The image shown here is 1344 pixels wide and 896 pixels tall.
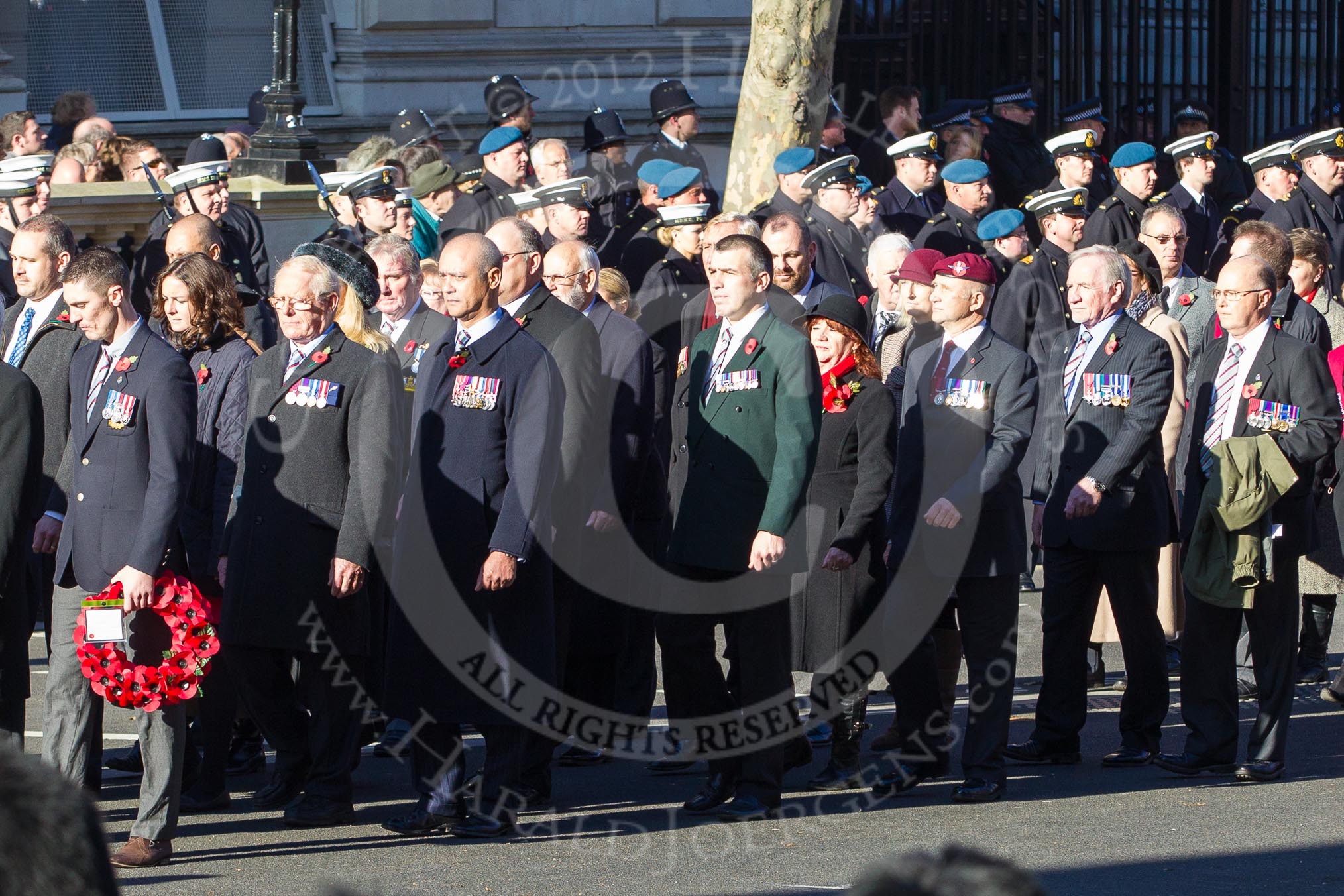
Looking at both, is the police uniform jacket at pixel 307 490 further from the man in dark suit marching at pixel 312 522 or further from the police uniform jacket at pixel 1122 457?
the police uniform jacket at pixel 1122 457

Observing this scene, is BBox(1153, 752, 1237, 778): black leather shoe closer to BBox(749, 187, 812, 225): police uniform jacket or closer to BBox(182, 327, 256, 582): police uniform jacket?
BBox(182, 327, 256, 582): police uniform jacket

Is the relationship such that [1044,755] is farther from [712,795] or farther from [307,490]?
[307,490]

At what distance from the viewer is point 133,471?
6.12m

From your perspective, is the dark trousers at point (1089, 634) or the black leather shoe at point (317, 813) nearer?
the black leather shoe at point (317, 813)

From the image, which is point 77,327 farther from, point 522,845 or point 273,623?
point 522,845

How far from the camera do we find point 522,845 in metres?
6.24

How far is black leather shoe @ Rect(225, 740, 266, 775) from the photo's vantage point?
726 cm

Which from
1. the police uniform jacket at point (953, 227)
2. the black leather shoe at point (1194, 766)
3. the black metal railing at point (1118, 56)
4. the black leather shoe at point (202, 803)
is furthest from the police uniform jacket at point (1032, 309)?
the black metal railing at point (1118, 56)

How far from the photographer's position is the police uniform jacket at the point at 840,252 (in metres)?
10.3

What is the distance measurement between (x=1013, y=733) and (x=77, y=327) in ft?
13.1

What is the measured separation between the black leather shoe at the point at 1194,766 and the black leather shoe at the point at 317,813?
2.95 meters

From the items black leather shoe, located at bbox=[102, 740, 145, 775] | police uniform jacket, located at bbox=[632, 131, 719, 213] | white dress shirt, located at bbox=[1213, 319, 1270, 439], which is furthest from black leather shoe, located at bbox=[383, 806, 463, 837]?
police uniform jacket, located at bbox=[632, 131, 719, 213]

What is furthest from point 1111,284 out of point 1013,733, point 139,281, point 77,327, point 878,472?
point 139,281

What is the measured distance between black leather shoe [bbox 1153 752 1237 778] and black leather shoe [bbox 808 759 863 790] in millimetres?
1119
